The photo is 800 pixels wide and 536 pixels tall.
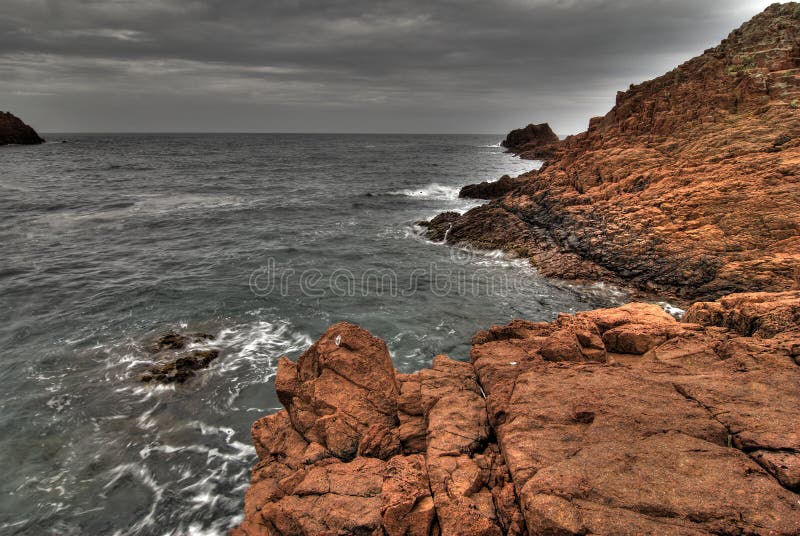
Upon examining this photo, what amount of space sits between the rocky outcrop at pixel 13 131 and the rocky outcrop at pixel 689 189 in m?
154

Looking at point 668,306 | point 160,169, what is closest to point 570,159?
point 668,306

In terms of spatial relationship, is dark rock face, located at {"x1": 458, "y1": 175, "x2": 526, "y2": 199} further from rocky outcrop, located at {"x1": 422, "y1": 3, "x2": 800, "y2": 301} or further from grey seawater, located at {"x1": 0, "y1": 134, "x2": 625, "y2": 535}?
rocky outcrop, located at {"x1": 422, "y1": 3, "x2": 800, "y2": 301}

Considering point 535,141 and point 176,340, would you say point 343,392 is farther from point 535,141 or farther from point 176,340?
point 535,141

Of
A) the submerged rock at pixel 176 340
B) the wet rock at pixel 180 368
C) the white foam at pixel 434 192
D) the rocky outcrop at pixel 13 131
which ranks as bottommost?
A: the wet rock at pixel 180 368

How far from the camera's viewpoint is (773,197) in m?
17.1

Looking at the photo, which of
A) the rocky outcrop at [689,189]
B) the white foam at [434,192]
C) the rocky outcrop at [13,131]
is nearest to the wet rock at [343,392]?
the rocky outcrop at [689,189]

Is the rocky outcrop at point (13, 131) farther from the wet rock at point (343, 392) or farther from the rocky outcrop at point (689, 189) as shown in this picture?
the wet rock at point (343, 392)

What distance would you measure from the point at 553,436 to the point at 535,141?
11798cm

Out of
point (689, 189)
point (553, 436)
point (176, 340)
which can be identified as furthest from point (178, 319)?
point (689, 189)

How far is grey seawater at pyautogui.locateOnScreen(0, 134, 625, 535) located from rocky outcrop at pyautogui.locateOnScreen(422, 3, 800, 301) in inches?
110

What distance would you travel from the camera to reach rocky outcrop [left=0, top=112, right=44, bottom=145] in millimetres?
119500

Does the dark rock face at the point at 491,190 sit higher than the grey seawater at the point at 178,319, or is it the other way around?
the dark rock face at the point at 491,190

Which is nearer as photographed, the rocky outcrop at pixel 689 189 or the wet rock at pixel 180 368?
the wet rock at pixel 180 368

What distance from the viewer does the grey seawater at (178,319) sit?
9500 mm
